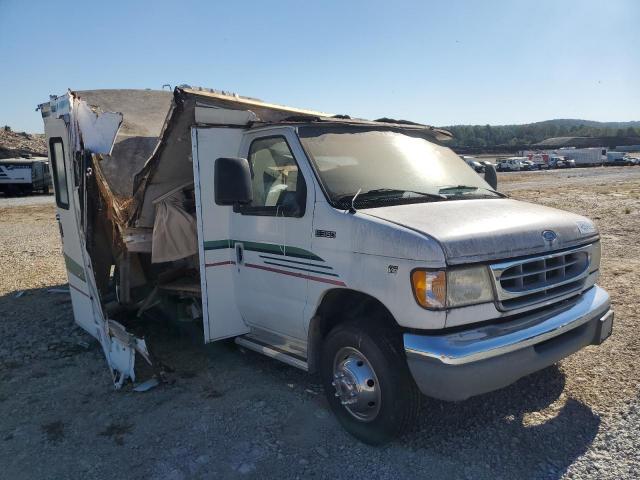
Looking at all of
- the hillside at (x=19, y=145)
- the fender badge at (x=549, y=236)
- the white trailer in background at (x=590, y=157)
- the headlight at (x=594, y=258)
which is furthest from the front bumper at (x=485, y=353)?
the white trailer in background at (x=590, y=157)

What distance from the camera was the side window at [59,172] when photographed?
208 inches

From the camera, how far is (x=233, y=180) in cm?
397

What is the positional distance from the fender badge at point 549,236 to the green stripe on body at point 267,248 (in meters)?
1.54

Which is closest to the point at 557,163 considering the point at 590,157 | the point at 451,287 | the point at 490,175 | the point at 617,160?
the point at 617,160

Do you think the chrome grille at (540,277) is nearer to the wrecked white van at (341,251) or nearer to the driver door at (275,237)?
the wrecked white van at (341,251)

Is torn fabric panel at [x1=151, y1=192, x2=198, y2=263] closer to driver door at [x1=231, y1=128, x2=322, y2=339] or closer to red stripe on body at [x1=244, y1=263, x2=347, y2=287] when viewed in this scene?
driver door at [x1=231, y1=128, x2=322, y2=339]

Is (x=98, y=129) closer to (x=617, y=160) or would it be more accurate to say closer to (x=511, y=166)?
(x=511, y=166)

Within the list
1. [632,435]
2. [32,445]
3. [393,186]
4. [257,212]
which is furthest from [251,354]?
[632,435]

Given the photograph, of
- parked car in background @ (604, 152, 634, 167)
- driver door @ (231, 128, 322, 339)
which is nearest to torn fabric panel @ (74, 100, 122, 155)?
driver door @ (231, 128, 322, 339)

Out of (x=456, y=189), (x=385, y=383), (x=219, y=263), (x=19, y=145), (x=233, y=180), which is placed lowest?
(x=385, y=383)

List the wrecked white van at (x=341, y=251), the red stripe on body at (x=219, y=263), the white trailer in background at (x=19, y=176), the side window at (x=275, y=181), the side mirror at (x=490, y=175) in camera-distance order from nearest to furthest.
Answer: the wrecked white van at (x=341, y=251) → the side window at (x=275, y=181) → the red stripe on body at (x=219, y=263) → the side mirror at (x=490, y=175) → the white trailer in background at (x=19, y=176)

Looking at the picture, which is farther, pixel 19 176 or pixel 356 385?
pixel 19 176

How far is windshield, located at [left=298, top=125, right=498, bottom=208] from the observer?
3.91 metres

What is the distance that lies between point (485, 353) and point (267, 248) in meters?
1.98
